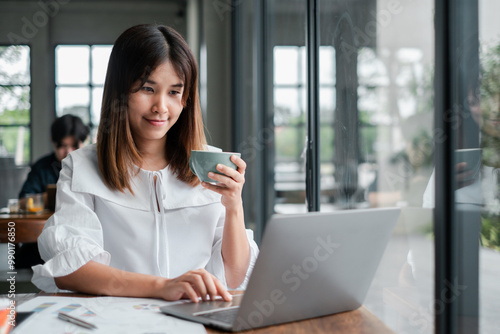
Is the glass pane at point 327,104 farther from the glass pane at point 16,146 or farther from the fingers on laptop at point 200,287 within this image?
the glass pane at point 16,146

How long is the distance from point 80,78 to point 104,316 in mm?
6676

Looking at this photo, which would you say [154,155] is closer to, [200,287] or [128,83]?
[128,83]

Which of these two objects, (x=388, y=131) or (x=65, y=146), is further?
(x=65, y=146)

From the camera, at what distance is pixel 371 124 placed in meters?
1.42

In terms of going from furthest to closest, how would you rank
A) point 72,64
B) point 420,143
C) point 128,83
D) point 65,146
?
point 72,64
point 65,146
point 128,83
point 420,143

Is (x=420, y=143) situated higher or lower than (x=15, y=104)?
lower

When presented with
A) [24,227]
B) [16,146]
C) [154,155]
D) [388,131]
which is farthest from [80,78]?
[388,131]

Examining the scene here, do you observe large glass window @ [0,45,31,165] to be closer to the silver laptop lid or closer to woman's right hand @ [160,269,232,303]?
woman's right hand @ [160,269,232,303]

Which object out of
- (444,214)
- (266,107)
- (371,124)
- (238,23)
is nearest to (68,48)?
(238,23)

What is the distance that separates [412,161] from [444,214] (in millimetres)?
218

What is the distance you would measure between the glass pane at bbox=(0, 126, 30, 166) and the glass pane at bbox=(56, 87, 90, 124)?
557mm

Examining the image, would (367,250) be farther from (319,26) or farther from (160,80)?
(319,26)

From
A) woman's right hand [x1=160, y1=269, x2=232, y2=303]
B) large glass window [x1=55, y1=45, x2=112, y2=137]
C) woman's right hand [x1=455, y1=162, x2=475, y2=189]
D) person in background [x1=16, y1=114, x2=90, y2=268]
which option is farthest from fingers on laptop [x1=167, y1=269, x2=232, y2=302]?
large glass window [x1=55, y1=45, x2=112, y2=137]

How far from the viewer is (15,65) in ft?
22.3
